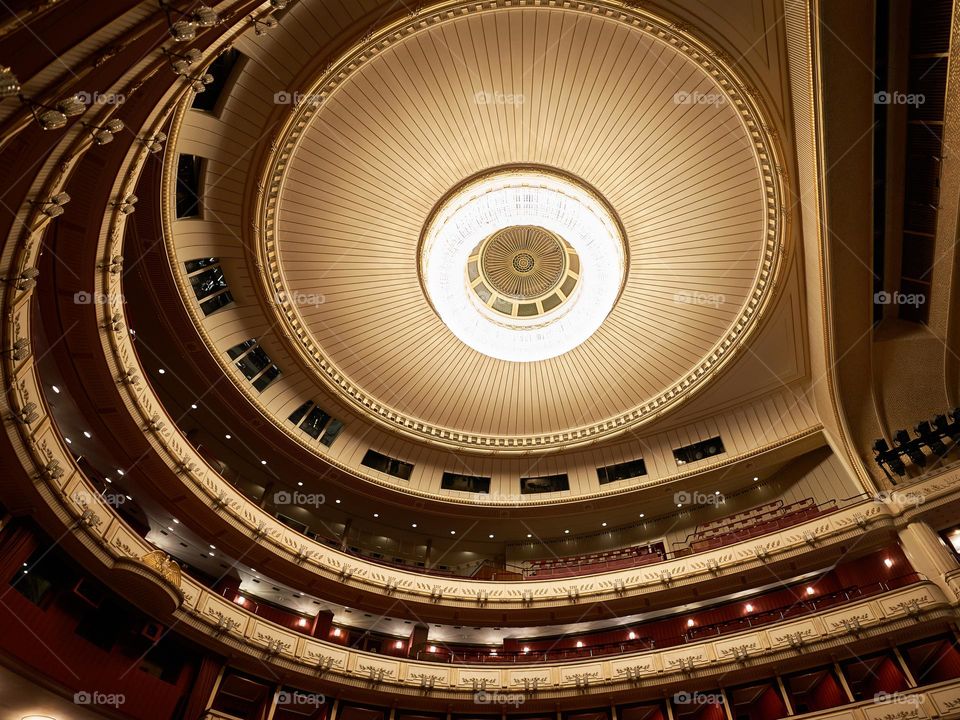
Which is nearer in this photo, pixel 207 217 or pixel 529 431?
pixel 207 217

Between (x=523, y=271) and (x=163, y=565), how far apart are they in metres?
12.6

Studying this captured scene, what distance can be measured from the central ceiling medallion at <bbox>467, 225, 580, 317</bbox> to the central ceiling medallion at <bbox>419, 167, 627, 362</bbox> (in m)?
0.03

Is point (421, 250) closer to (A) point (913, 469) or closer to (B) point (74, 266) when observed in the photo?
(B) point (74, 266)

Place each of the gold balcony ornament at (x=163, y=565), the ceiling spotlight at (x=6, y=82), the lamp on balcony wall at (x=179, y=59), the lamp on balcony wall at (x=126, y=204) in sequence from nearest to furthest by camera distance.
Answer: the ceiling spotlight at (x=6, y=82)
the lamp on balcony wall at (x=179, y=59)
the lamp on balcony wall at (x=126, y=204)
the gold balcony ornament at (x=163, y=565)

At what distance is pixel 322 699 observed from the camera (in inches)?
537

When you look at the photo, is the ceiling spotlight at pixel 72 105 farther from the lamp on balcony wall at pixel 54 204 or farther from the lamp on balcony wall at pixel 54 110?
the lamp on balcony wall at pixel 54 204

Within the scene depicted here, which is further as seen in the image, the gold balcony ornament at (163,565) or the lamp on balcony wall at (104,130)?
the gold balcony ornament at (163,565)

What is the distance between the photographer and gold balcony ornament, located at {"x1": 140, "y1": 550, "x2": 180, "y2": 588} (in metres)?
11.1

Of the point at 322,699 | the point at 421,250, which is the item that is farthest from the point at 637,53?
the point at 322,699

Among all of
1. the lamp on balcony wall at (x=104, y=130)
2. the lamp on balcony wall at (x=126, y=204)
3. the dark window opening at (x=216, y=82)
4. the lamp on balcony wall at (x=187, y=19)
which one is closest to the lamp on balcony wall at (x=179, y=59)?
the lamp on balcony wall at (x=187, y=19)

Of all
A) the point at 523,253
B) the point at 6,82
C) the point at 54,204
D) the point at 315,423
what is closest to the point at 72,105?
the point at 6,82

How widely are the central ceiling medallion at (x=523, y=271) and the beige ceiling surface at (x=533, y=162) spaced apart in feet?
6.00

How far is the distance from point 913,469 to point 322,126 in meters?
17.0

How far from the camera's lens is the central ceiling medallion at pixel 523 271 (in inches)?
709
